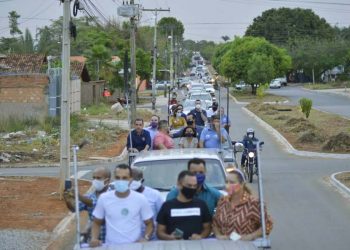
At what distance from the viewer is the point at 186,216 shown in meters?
7.87

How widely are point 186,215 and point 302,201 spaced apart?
9.98 metres

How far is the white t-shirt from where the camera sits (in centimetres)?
781

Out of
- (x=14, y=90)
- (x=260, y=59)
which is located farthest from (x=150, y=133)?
(x=260, y=59)

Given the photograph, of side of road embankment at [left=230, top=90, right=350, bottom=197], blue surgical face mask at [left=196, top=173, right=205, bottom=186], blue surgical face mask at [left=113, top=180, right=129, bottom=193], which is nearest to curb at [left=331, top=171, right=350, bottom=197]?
side of road embankment at [left=230, top=90, right=350, bottom=197]

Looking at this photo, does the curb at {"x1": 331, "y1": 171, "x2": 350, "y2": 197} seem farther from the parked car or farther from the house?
the house

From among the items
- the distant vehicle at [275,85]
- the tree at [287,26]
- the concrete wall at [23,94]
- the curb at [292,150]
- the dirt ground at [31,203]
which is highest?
the tree at [287,26]

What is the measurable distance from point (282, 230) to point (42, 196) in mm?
6955

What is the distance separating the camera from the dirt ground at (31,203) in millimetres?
14707

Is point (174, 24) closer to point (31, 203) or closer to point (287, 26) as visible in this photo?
point (287, 26)

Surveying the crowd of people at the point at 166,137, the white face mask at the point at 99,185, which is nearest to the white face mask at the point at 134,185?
the white face mask at the point at 99,185

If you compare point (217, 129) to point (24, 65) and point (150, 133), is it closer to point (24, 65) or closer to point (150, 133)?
point (150, 133)

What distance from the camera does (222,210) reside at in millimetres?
7965

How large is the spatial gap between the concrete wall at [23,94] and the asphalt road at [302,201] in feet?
56.5

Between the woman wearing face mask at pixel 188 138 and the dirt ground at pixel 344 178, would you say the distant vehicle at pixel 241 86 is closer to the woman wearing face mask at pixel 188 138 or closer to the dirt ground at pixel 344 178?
the dirt ground at pixel 344 178
